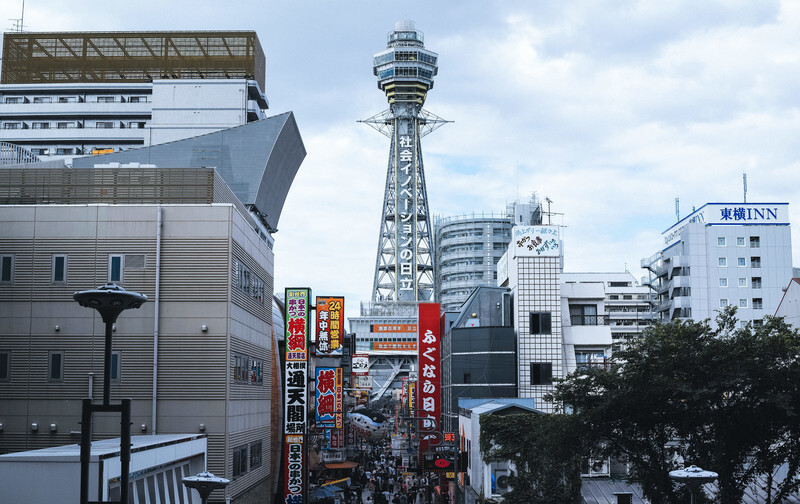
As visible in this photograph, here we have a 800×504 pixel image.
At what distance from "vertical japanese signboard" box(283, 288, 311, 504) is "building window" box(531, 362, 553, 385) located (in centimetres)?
2787

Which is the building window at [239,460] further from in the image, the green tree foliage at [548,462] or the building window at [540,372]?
the building window at [540,372]

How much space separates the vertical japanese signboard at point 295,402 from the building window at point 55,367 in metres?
Answer: 10.5

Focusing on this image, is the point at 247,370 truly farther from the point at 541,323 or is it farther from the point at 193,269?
the point at 541,323

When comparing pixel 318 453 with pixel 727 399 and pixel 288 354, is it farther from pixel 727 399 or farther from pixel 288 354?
pixel 727 399

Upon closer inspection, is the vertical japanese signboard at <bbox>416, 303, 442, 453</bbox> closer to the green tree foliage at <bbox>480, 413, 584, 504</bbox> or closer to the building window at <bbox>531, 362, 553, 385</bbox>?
the building window at <bbox>531, 362, 553, 385</bbox>

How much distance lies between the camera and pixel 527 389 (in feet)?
213

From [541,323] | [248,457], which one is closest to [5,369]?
[248,457]

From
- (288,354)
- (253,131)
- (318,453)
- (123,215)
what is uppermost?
(253,131)

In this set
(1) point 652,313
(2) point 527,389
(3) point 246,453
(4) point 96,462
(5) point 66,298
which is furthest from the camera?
(1) point 652,313

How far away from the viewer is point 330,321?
48.3m

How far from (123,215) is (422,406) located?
4745 centimetres

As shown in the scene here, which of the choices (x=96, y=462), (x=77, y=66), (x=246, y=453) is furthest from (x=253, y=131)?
(x=96, y=462)

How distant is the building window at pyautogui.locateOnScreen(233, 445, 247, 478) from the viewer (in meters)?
33.9

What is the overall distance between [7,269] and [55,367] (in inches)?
155
